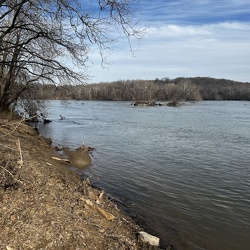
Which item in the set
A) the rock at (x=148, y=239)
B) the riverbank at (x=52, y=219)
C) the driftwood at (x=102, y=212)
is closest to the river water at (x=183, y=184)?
the rock at (x=148, y=239)

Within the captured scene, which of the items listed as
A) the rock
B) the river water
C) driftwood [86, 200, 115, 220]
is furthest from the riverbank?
the river water

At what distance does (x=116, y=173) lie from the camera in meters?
12.1

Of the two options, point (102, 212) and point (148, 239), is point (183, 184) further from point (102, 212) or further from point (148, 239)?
point (148, 239)

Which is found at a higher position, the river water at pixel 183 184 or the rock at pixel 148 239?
the rock at pixel 148 239

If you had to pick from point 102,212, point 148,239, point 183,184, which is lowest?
point 183,184

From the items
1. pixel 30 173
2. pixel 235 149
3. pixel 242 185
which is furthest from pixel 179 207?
pixel 235 149

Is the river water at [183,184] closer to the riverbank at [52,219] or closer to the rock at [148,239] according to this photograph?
the rock at [148,239]

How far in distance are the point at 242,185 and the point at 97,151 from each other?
27.0ft

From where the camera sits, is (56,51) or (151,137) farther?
(151,137)

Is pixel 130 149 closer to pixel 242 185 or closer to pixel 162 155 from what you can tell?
pixel 162 155

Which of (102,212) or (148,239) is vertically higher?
(102,212)

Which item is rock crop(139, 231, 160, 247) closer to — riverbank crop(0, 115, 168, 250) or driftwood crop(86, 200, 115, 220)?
riverbank crop(0, 115, 168, 250)

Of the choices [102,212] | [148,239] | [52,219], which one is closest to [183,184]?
[102,212]

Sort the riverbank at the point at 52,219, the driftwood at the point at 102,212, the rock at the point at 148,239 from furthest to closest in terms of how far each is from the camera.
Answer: the driftwood at the point at 102,212, the rock at the point at 148,239, the riverbank at the point at 52,219
